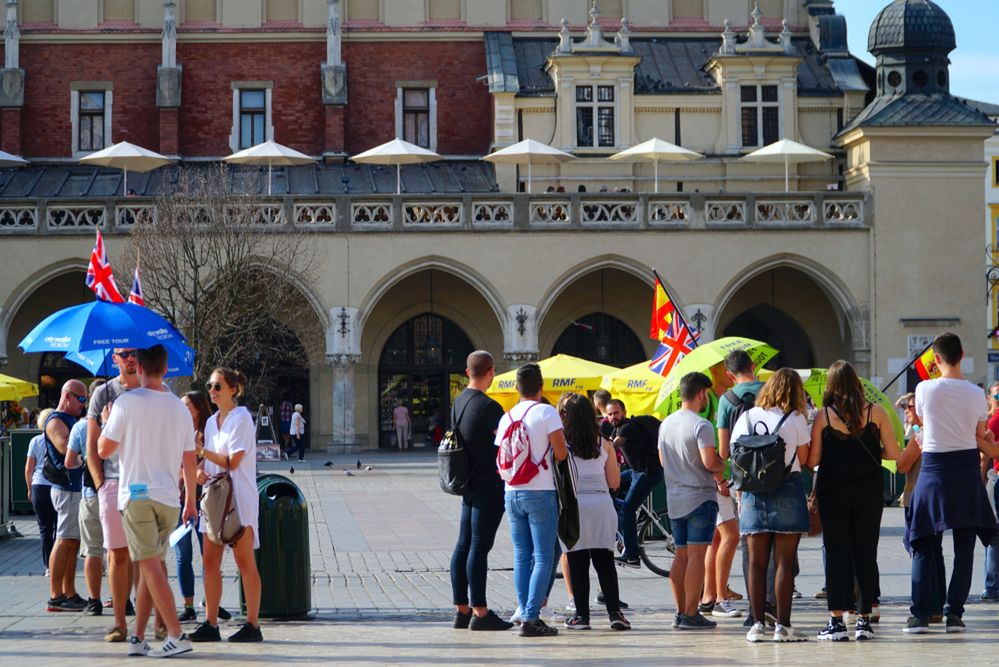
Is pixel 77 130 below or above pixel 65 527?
above

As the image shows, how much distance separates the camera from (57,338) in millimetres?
12438

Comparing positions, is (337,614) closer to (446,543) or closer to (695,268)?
(446,543)

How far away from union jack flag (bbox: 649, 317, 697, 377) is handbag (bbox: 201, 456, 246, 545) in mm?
12455

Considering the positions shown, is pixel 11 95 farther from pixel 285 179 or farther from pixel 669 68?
pixel 669 68

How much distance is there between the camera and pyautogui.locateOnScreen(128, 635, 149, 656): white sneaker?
9.80 m

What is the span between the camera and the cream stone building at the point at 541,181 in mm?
36594

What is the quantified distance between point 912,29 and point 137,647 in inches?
1288

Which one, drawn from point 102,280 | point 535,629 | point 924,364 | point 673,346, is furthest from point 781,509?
point 924,364

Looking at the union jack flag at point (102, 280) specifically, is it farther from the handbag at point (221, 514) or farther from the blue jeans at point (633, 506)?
the handbag at point (221, 514)

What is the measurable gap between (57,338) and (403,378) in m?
27.5

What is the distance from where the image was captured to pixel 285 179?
39.7m

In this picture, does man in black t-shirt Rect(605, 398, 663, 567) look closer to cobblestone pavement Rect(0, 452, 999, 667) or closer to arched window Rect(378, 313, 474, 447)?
cobblestone pavement Rect(0, 452, 999, 667)

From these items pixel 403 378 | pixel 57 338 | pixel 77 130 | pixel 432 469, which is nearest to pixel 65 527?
pixel 57 338

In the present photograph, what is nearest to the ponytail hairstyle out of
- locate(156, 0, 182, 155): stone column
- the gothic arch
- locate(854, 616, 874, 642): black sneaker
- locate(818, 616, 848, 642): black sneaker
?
locate(818, 616, 848, 642): black sneaker
